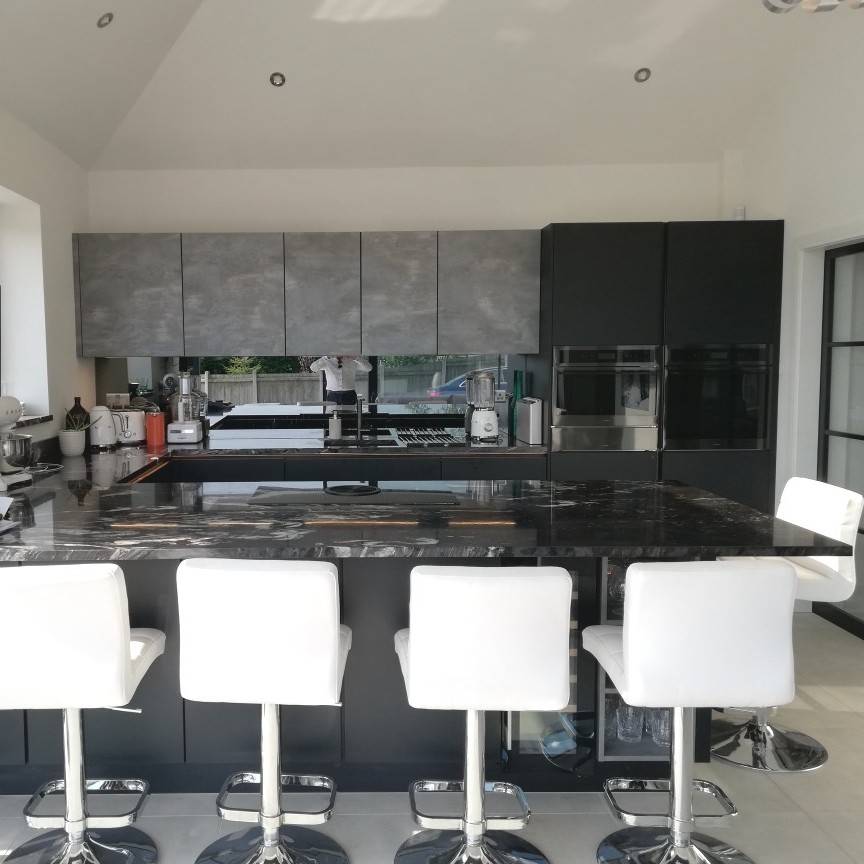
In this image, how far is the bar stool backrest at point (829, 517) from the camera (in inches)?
125

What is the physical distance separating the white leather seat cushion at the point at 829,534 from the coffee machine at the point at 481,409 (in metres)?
2.18

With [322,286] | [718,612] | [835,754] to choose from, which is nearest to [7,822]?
[718,612]

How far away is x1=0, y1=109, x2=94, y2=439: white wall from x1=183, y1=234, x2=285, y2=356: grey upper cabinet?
0.66 meters

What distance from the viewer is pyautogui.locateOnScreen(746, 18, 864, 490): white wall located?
4.18 m

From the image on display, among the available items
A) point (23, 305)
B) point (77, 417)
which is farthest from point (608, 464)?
point (23, 305)

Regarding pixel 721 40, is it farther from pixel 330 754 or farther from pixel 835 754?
pixel 330 754

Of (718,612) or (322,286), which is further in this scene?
(322,286)

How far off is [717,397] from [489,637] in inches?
127

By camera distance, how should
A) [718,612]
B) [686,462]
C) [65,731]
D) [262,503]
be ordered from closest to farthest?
1. [718,612]
2. [65,731]
3. [262,503]
4. [686,462]

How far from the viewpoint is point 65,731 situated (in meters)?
2.38

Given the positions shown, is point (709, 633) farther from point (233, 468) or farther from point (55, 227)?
point (55, 227)

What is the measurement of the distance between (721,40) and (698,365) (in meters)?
1.74

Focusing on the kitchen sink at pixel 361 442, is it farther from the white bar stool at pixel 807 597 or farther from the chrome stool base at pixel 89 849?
the chrome stool base at pixel 89 849

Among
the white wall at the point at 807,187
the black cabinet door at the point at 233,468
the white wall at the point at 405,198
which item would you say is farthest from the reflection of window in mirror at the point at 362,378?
the white wall at the point at 807,187
